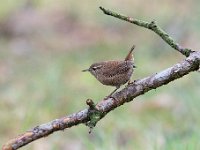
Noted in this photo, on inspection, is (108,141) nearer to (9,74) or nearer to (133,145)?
(133,145)

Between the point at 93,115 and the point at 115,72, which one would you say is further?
the point at 115,72

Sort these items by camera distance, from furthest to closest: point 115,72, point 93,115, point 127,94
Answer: point 115,72 < point 127,94 < point 93,115

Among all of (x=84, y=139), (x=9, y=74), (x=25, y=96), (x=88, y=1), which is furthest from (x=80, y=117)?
(x=88, y=1)

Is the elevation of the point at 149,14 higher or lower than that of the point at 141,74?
higher

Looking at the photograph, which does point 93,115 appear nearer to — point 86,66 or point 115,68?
point 115,68

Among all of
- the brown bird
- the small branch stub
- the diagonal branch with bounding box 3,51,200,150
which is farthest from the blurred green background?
the small branch stub

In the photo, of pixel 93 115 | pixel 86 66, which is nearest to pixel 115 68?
pixel 93 115

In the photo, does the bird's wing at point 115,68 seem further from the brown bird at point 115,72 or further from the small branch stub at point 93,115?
the small branch stub at point 93,115

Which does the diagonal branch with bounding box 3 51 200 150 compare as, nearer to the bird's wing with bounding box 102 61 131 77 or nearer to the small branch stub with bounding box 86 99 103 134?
the small branch stub with bounding box 86 99 103 134
